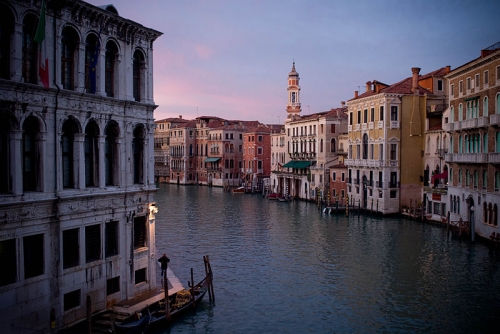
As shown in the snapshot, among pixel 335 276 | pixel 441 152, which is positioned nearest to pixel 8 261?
pixel 335 276

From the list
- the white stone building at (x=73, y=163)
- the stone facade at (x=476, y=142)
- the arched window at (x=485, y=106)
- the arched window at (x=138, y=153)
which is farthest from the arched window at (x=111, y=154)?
the arched window at (x=485, y=106)

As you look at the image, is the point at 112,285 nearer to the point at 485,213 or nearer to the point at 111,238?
the point at 111,238

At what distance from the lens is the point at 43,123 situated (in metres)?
11.6

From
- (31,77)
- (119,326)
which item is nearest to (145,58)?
(31,77)

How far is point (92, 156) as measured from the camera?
13.2 m

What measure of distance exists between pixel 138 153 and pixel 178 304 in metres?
4.43

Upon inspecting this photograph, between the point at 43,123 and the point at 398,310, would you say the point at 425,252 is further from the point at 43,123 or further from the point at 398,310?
the point at 43,123

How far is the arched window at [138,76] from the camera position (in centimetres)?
1461

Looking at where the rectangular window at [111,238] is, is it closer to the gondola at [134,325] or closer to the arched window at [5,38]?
the gondola at [134,325]

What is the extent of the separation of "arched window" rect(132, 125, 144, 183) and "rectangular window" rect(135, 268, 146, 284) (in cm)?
255

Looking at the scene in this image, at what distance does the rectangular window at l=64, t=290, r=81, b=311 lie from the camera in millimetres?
12219

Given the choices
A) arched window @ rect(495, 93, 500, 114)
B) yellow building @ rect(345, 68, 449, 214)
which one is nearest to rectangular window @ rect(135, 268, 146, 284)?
arched window @ rect(495, 93, 500, 114)

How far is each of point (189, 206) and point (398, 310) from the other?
97.6 feet

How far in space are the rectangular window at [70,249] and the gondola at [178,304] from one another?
99.0 inches
